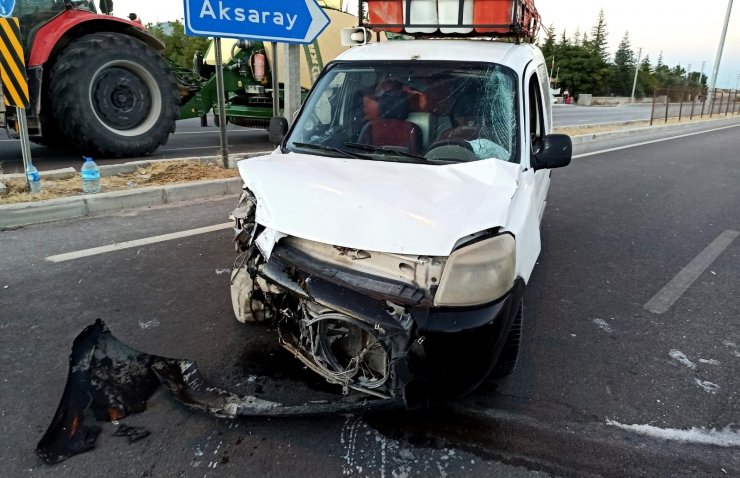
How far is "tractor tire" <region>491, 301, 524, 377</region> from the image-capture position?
9.32 feet

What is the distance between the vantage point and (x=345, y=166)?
307 centimetres

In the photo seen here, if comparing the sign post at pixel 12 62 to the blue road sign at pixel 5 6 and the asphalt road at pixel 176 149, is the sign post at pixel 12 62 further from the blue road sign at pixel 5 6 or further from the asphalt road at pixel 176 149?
the asphalt road at pixel 176 149

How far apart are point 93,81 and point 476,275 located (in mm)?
7497

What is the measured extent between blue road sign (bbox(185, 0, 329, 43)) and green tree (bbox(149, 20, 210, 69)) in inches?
1019

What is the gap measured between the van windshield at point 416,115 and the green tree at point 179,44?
30.2m

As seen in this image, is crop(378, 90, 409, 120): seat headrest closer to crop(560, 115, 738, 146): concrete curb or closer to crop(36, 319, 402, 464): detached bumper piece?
crop(36, 319, 402, 464): detached bumper piece

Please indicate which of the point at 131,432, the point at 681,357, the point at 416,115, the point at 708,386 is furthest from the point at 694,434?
the point at 131,432

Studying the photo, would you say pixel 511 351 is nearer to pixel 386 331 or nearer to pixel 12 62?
pixel 386 331

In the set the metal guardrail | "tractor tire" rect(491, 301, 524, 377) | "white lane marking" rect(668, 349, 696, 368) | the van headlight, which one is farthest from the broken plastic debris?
the metal guardrail

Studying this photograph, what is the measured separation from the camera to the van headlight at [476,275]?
7.21ft

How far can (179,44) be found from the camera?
3531cm

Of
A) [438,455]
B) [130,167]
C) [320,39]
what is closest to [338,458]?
[438,455]

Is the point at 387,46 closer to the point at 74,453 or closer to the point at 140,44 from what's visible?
the point at 74,453

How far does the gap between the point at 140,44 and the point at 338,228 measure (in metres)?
7.32
